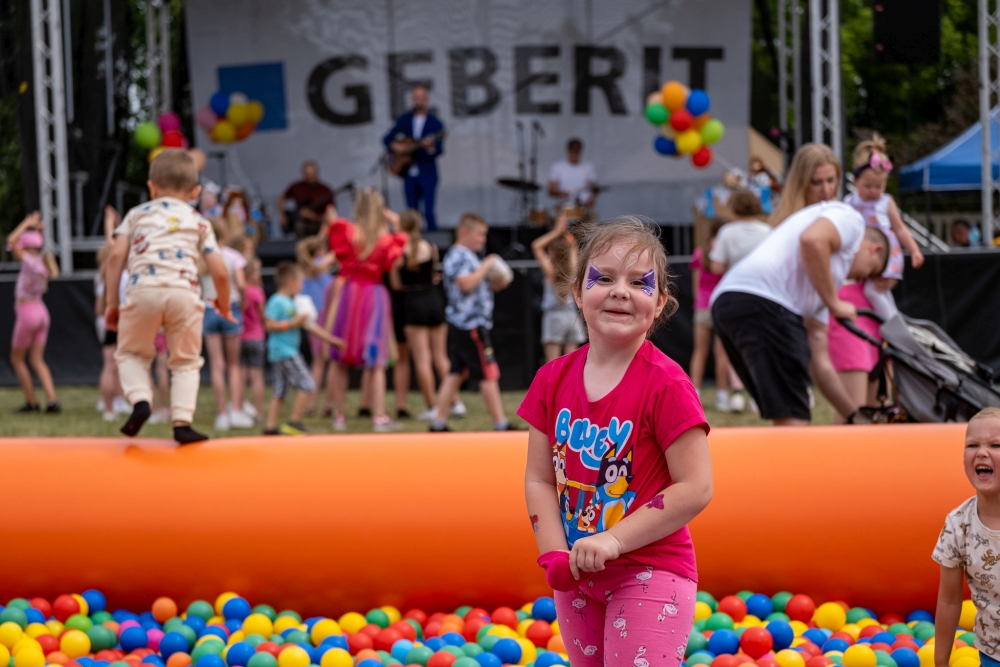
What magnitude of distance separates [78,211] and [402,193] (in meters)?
4.41

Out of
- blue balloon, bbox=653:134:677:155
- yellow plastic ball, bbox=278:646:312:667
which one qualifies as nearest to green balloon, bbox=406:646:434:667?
yellow plastic ball, bbox=278:646:312:667

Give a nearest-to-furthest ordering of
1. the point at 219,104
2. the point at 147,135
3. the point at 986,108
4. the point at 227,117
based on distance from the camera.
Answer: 1. the point at 986,108
2. the point at 147,135
3. the point at 219,104
4. the point at 227,117

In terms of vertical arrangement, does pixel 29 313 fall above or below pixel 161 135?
below

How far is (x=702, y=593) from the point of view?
360 centimetres

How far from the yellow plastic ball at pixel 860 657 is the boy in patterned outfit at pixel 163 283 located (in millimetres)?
2423

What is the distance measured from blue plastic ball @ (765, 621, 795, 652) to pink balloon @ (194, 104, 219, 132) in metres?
13.0

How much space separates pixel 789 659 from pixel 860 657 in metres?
0.19

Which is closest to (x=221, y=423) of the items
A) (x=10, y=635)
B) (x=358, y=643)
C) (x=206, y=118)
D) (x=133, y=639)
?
(x=133, y=639)

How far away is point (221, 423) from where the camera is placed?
751 cm

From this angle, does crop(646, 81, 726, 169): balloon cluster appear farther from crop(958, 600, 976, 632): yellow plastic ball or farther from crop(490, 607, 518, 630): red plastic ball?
crop(490, 607, 518, 630): red plastic ball

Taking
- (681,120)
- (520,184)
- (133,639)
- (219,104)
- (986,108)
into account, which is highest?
(219,104)

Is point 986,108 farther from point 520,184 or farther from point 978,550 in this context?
point 978,550

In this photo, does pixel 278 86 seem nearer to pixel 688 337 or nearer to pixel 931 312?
pixel 688 337

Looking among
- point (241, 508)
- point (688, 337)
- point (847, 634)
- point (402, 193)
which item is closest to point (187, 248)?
point (241, 508)
